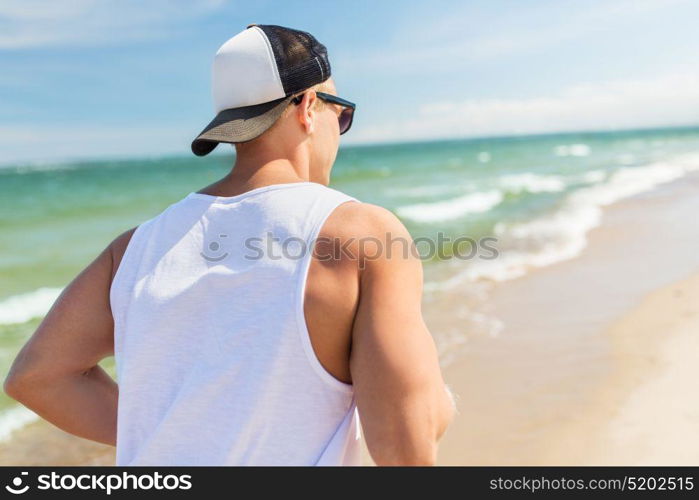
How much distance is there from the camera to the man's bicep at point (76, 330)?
150 cm

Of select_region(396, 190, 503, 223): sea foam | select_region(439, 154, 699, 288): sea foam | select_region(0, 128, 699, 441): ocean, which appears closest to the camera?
select_region(0, 128, 699, 441): ocean

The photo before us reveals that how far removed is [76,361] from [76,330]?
10cm

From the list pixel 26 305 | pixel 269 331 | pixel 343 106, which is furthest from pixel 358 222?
pixel 26 305

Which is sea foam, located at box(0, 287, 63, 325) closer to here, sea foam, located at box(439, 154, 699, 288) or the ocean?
the ocean

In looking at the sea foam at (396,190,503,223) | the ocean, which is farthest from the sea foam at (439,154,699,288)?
the sea foam at (396,190,503,223)

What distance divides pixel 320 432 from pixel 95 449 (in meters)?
3.88

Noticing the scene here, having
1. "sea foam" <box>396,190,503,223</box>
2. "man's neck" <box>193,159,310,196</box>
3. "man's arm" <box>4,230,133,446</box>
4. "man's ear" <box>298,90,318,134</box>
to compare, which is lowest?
"sea foam" <box>396,190,503,223</box>

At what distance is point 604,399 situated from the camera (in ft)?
15.6

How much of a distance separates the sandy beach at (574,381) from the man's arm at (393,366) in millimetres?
3037

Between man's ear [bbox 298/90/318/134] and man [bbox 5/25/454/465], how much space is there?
0.35 ft

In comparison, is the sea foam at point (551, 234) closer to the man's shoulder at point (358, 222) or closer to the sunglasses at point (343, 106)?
the sunglasses at point (343, 106)

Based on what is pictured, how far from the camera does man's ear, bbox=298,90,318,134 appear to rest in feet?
5.05

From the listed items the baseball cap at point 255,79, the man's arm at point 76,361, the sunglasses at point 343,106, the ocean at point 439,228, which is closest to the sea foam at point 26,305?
the ocean at point 439,228
